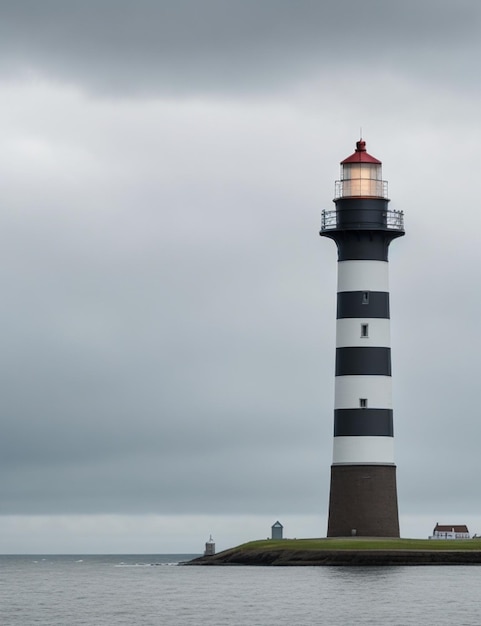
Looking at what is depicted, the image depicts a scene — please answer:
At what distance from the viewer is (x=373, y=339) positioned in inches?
2977

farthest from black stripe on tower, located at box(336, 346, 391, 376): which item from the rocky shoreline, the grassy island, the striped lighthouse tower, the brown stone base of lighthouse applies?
the rocky shoreline

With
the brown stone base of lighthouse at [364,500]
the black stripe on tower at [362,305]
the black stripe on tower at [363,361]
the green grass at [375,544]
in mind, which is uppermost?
the black stripe on tower at [362,305]

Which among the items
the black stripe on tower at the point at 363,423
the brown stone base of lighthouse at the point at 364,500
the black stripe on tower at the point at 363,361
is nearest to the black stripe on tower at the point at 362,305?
the black stripe on tower at the point at 363,361

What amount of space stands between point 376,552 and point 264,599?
10.7 meters

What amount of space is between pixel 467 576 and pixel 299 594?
12.6m

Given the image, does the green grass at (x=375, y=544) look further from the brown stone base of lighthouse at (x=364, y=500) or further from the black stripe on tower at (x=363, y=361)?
the black stripe on tower at (x=363, y=361)

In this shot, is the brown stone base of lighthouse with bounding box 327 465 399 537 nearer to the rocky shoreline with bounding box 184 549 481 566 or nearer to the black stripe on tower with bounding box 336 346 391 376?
the rocky shoreline with bounding box 184 549 481 566

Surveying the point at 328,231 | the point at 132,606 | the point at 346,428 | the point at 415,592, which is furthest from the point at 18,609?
the point at 328,231

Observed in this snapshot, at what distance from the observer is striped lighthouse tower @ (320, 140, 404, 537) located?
75188 millimetres

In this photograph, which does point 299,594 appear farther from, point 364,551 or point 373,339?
point 373,339

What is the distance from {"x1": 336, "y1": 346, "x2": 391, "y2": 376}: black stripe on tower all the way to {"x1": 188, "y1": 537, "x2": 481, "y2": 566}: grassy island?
274 inches

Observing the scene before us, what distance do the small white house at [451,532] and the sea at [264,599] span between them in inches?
334

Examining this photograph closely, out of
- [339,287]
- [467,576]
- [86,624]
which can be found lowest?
[86,624]

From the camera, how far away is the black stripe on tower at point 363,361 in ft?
247
